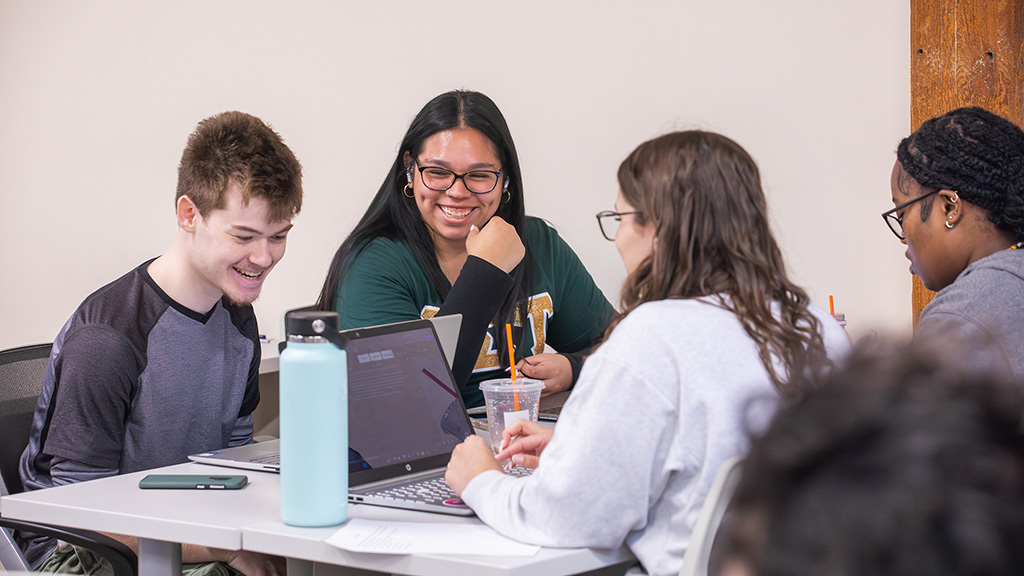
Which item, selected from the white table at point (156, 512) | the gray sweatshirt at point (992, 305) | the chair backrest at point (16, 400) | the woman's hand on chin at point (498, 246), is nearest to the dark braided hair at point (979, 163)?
the gray sweatshirt at point (992, 305)

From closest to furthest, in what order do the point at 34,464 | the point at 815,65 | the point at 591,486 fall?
1. the point at 591,486
2. the point at 34,464
3. the point at 815,65

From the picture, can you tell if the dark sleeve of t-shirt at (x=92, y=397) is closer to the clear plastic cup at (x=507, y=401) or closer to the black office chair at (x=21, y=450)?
the black office chair at (x=21, y=450)

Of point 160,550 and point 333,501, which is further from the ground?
point 333,501

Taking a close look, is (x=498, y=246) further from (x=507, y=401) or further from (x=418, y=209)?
(x=507, y=401)

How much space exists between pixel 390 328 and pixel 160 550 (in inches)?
18.1

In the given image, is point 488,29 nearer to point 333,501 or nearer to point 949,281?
point 949,281

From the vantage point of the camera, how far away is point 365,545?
1.05 meters

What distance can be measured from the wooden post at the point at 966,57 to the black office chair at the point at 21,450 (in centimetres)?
245

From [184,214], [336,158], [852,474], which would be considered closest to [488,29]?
[336,158]

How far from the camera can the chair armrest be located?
133cm

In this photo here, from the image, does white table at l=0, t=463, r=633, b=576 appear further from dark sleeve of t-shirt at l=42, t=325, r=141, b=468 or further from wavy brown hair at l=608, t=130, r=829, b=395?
wavy brown hair at l=608, t=130, r=829, b=395

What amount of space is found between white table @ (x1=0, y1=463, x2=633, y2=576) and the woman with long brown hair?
2.6 inches

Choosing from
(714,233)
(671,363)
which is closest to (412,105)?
(714,233)

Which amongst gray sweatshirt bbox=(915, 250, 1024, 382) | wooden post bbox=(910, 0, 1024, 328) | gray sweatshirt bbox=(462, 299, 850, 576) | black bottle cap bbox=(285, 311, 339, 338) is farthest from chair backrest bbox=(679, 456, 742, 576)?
wooden post bbox=(910, 0, 1024, 328)
